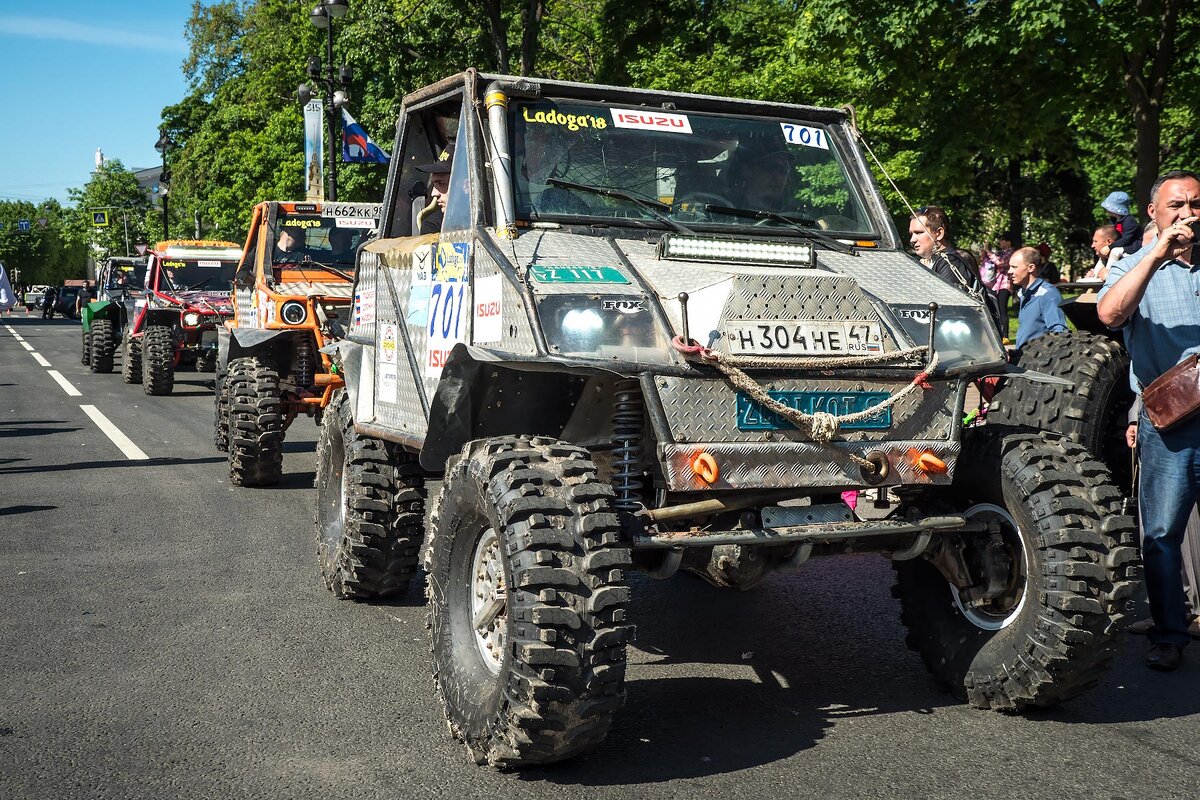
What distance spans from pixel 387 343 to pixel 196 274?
1606 cm

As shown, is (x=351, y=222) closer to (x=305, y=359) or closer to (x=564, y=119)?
(x=305, y=359)

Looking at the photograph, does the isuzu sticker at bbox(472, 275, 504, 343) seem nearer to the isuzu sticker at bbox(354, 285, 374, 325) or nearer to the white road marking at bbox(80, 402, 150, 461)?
the isuzu sticker at bbox(354, 285, 374, 325)

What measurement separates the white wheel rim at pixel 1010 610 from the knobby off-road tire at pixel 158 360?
1624cm

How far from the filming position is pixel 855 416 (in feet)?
14.7

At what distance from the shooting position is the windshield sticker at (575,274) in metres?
4.57

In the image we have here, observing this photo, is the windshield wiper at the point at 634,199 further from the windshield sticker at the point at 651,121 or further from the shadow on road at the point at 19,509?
the shadow on road at the point at 19,509

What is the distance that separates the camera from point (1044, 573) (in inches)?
176

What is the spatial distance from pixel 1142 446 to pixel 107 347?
21.9 m

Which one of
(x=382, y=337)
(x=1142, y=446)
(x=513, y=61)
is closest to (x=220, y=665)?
(x=382, y=337)

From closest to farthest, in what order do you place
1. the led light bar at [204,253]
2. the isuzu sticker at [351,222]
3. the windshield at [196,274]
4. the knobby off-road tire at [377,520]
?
the knobby off-road tire at [377,520], the isuzu sticker at [351,222], the windshield at [196,274], the led light bar at [204,253]

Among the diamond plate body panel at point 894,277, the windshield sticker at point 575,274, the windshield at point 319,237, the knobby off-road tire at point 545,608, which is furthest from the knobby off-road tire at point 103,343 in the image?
the knobby off-road tire at point 545,608

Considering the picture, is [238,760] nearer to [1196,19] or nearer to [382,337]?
[382,337]

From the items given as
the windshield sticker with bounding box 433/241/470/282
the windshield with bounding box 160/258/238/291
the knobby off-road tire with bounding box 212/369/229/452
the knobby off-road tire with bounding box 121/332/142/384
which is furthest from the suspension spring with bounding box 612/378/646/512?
the knobby off-road tire with bounding box 121/332/142/384

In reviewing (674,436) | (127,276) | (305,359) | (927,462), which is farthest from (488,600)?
(127,276)
